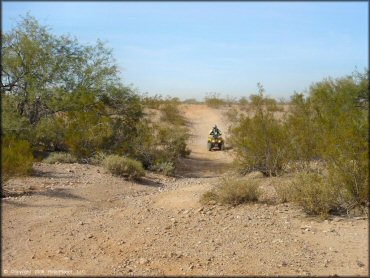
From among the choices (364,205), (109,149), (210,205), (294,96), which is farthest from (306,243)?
(294,96)

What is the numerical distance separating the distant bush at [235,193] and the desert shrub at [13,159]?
430cm

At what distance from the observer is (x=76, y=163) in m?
15.2

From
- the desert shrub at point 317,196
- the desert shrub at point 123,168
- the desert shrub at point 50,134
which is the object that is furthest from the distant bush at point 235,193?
the desert shrub at point 50,134

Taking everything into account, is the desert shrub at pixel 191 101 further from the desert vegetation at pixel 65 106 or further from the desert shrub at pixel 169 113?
the desert vegetation at pixel 65 106

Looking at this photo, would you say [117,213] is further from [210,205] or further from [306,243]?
[306,243]

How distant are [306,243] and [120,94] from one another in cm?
1355

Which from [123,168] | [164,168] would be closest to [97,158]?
[164,168]

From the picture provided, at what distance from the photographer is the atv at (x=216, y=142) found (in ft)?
80.3

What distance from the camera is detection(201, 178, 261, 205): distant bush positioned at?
9.39 m

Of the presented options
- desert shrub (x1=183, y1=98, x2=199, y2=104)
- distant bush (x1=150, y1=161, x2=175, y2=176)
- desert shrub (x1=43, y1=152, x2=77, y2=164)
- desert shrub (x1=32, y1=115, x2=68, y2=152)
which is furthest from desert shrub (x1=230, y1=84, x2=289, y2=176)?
desert shrub (x1=183, y1=98, x2=199, y2=104)

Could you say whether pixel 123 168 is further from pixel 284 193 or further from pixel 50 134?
pixel 284 193

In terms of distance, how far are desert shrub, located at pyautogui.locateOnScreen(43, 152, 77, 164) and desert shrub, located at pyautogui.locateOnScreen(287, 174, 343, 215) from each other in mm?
8726

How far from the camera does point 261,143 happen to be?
45.9 ft

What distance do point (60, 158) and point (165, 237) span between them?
28.3 ft
